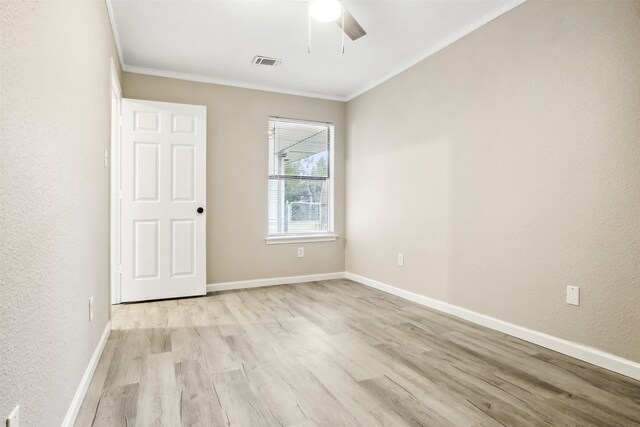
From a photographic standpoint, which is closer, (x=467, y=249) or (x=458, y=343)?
(x=458, y=343)

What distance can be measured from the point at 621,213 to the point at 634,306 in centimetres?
51

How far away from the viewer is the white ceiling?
2.71m

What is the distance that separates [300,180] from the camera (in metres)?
4.70

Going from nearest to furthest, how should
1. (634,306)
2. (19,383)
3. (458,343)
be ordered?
(19,383) → (634,306) → (458,343)

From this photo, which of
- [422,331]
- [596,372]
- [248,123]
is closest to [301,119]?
[248,123]

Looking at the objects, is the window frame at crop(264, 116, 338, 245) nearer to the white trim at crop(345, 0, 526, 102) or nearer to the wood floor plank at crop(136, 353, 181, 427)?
the white trim at crop(345, 0, 526, 102)

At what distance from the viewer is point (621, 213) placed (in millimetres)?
2074

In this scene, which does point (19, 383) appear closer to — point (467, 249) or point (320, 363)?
point (320, 363)

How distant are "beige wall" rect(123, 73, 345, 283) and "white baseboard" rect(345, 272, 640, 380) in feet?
5.84

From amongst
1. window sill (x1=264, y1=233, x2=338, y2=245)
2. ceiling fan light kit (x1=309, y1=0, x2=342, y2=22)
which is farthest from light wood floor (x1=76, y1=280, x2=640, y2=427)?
ceiling fan light kit (x1=309, y1=0, x2=342, y2=22)

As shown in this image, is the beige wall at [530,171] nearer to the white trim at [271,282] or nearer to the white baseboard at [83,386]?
the white trim at [271,282]

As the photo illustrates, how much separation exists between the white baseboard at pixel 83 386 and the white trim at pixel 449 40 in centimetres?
349

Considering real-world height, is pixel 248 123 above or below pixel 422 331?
above

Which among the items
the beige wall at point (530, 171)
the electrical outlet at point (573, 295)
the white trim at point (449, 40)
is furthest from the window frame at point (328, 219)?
the electrical outlet at point (573, 295)
